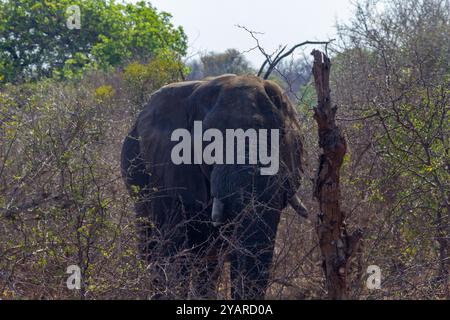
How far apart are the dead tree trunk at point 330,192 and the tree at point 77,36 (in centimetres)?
1433

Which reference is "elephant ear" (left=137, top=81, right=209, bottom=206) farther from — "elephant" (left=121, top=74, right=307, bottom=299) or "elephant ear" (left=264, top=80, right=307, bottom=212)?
"elephant ear" (left=264, top=80, right=307, bottom=212)

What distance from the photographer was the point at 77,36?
20594 mm

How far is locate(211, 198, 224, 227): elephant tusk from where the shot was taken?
647 centimetres

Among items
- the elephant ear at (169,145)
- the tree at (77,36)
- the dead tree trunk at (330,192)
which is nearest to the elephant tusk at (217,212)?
the elephant ear at (169,145)

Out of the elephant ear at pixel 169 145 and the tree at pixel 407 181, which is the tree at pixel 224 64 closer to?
the elephant ear at pixel 169 145

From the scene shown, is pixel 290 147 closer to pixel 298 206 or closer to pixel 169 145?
pixel 298 206

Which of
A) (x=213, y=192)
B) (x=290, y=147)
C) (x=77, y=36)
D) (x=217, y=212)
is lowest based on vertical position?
(x=217, y=212)

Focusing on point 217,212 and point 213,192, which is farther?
point 213,192

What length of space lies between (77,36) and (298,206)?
1454 centimetres

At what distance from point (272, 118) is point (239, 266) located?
1259 millimetres

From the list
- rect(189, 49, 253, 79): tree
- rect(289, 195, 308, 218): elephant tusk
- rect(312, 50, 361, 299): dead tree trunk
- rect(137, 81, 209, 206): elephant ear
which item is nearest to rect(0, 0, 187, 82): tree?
rect(189, 49, 253, 79): tree

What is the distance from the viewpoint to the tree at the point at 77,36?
19.5 meters

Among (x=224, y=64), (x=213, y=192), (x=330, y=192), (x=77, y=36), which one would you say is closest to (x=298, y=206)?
(x=213, y=192)

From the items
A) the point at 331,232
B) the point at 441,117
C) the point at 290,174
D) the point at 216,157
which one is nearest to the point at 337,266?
the point at 331,232
